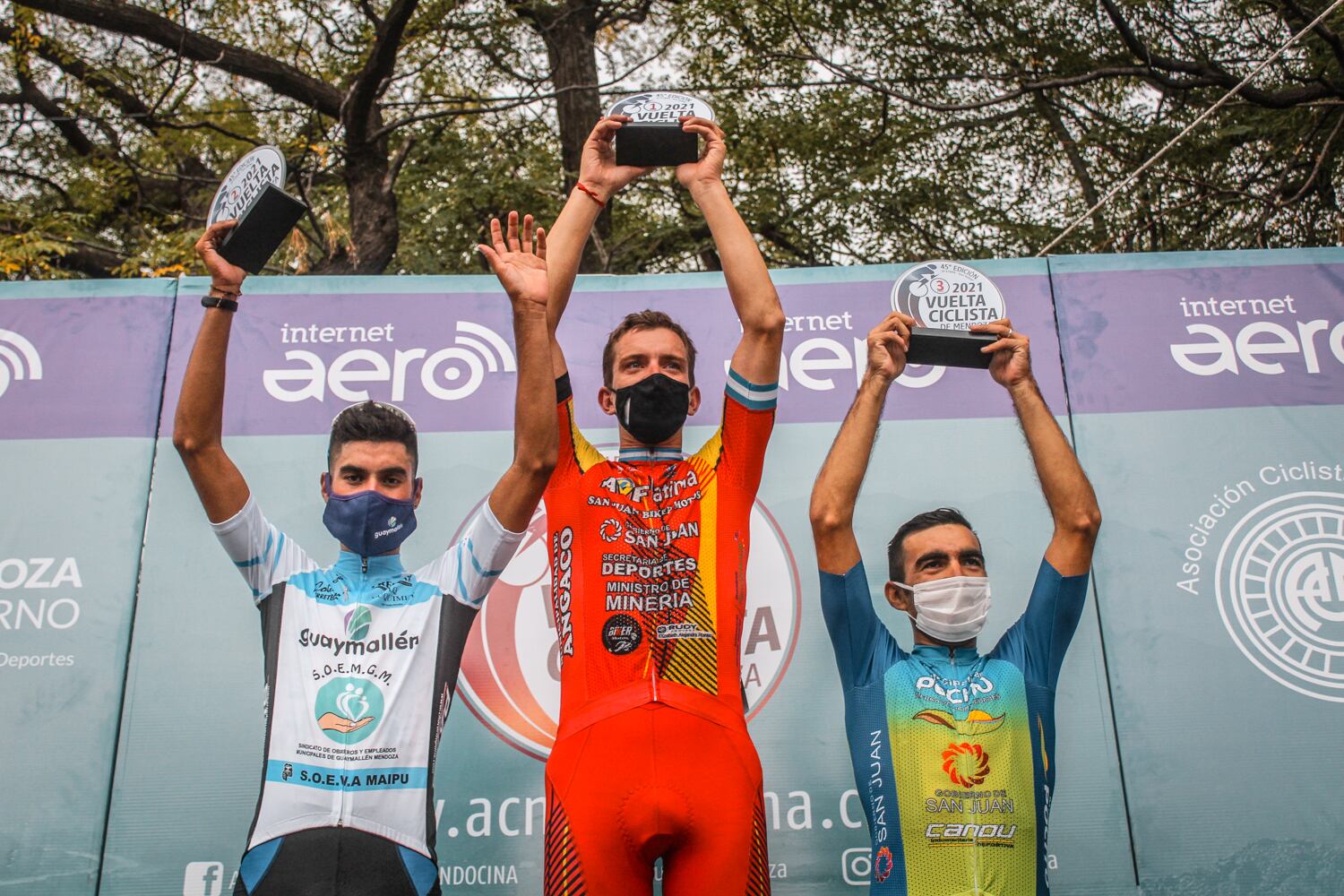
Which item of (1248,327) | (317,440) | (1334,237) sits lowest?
(317,440)

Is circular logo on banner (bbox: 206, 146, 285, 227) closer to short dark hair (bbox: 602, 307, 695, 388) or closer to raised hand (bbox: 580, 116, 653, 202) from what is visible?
raised hand (bbox: 580, 116, 653, 202)

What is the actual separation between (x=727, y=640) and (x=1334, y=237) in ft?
19.9

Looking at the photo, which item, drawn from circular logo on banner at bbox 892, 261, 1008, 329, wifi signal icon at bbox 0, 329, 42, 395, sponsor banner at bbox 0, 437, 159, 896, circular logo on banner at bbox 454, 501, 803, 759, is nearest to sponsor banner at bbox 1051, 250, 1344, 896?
circular logo on banner at bbox 892, 261, 1008, 329

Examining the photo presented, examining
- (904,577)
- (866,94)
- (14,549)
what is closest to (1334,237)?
(866,94)

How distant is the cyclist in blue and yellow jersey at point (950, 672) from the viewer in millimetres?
2662

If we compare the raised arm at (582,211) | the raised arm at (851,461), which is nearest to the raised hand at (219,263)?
the raised arm at (582,211)

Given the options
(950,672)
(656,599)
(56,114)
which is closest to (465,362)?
(656,599)

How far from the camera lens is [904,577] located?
3.08 m

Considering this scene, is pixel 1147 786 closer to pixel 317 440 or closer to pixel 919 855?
pixel 919 855

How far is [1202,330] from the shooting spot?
13.2ft

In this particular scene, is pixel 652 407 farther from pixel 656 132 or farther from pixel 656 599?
pixel 656 132

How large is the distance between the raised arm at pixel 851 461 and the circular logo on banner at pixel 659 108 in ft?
2.74

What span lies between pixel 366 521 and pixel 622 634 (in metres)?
0.75

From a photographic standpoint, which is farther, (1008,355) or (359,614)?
(1008,355)
